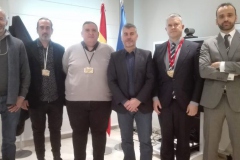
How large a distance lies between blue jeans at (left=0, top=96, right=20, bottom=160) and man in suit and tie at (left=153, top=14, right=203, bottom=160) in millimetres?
1439

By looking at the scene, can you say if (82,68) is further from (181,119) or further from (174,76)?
(181,119)

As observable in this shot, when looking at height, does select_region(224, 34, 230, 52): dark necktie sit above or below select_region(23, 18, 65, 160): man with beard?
above

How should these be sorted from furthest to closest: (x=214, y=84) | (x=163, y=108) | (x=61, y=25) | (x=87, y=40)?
(x=61, y=25) < (x=87, y=40) < (x=163, y=108) < (x=214, y=84)

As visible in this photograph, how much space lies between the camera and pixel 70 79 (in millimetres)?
2227

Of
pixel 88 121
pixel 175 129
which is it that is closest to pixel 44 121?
pixel 88 121

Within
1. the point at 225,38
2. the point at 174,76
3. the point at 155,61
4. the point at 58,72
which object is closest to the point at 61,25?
the point at 58,72

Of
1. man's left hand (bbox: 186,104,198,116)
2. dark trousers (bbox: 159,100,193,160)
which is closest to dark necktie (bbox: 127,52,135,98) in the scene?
dark trousers (bbox: 159,100,193,160)

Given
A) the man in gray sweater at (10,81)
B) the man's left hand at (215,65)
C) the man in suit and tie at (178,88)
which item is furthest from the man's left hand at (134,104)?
the man in gray sweater at (10,81)

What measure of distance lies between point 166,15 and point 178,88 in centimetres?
240

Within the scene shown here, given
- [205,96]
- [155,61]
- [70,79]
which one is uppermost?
[155,61]

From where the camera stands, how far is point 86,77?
2152mm

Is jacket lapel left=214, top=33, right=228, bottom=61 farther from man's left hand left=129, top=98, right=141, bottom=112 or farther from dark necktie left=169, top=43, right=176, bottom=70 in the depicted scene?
man's left hand left=129, top=98, right=141, bottom=112

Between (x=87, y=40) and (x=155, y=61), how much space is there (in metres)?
0.73

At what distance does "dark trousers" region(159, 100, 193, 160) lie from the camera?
1.99 metres
